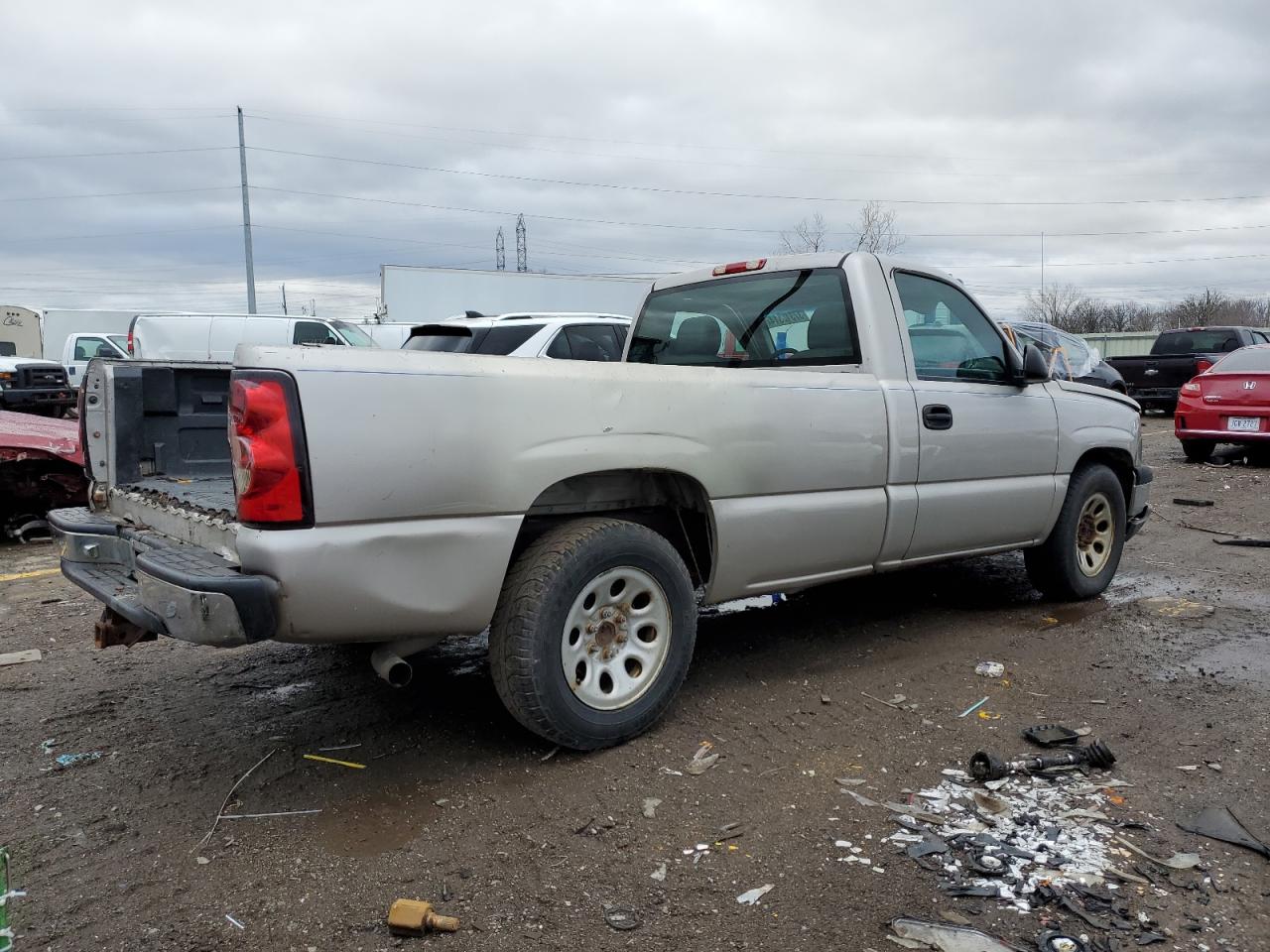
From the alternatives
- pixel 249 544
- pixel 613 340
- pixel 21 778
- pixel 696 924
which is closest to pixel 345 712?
pixel 21 778

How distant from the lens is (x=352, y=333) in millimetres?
19031

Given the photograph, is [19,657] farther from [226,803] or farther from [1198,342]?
[1198,342]

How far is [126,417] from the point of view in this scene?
4176 mm

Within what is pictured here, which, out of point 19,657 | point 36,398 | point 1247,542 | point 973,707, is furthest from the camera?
point 36,398

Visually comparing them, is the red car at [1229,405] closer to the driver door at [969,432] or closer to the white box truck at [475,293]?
the driver door at [969,432]

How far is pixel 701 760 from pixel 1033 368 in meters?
2.77

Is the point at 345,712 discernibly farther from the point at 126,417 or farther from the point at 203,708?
the point at 126,417

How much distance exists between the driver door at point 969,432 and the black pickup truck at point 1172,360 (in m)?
14.9

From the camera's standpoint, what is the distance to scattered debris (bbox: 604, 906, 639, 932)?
255 centimetres

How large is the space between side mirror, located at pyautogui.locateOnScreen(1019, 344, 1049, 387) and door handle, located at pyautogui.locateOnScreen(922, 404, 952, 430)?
64 cm

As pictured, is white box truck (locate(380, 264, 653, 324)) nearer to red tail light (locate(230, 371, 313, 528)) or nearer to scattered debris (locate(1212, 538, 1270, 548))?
scattered debris (locate(1212, 538, 1270, 548))

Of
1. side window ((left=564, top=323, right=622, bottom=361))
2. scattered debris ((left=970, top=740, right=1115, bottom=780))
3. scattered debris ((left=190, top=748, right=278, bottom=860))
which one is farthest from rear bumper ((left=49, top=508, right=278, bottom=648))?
side window ((left=564, top=323, right=622, bottom=361))

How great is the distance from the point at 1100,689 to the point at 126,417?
4.36 metres

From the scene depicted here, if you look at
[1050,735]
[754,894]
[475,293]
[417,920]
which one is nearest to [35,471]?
[417,920]
